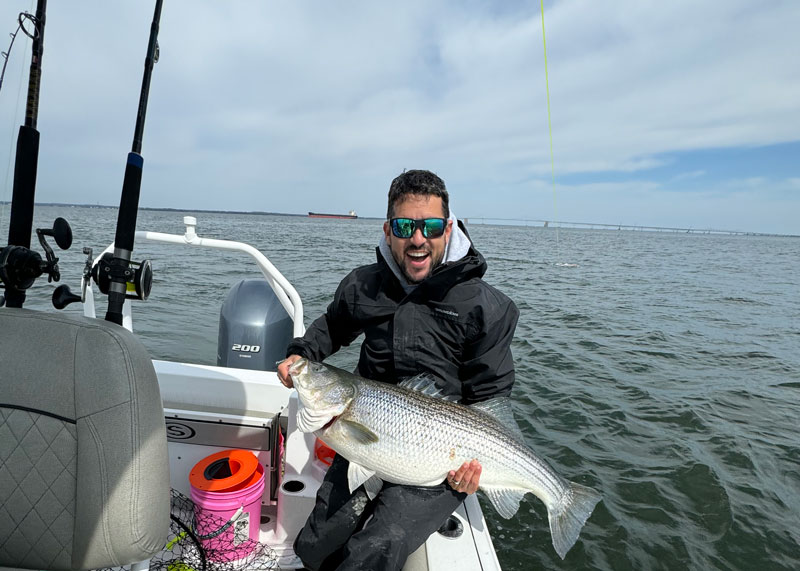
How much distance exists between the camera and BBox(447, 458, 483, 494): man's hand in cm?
265

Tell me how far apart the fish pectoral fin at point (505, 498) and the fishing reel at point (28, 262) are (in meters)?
2.62

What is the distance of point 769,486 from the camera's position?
206 inches

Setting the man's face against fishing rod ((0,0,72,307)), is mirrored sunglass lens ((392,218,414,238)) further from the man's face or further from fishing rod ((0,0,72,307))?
fishing rod ((0,0,72,307))

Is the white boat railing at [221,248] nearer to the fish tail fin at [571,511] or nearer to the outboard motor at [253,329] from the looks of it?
the outboard motor at [253,329]

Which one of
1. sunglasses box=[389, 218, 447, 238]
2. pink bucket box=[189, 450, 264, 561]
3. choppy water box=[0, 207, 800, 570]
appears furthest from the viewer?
choppy water box=[0, 207, 800, 570]

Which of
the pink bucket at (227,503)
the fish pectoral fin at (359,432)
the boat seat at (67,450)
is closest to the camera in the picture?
the boat seat at (67,450)

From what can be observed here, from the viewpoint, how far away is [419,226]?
302 cm

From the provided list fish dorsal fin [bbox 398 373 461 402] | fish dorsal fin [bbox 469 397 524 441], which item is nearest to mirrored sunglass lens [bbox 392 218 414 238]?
fish dorsal fin [bbox 398 373 461 402]

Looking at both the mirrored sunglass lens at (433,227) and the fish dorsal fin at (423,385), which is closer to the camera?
the fish dorsal fin at (423,385)

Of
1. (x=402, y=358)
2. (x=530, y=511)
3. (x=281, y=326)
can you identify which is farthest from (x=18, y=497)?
(x=530, y=511)

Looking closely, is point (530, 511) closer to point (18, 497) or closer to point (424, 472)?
point (424, 472)

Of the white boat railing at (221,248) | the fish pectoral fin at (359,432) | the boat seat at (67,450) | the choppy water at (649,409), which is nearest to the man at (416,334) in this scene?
the fish pectoral fin at (359,432)

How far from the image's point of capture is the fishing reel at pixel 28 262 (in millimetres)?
2045

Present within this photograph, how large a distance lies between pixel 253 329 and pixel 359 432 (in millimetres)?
2300
